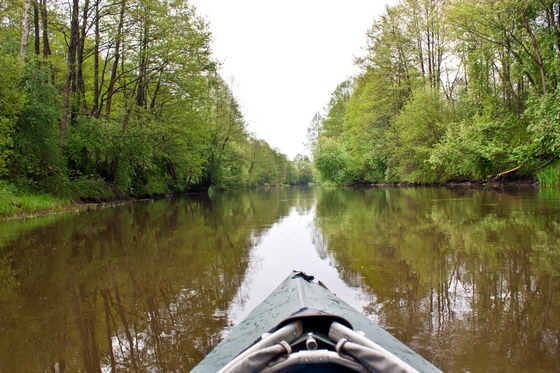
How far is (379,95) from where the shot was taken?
28.0 m

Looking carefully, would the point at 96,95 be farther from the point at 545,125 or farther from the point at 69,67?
the point at 545,125

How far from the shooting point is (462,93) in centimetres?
2336

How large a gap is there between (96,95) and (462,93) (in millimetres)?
20580

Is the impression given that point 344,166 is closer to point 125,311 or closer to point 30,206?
point 30,206

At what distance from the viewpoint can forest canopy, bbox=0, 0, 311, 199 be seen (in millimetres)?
12367

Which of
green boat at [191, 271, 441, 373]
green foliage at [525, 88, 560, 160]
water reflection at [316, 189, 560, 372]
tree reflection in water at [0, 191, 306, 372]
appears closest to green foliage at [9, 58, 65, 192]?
tree reflection in water at [0, 191, 306, 372]

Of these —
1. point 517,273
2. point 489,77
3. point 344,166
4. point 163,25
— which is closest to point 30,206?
point 163,25

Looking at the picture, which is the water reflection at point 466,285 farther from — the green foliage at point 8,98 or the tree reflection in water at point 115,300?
the green foliage at point 8,98

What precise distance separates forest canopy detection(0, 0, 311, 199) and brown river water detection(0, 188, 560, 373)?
240 inches

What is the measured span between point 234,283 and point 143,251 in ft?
8.28

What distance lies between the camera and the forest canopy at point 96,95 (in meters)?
12.4

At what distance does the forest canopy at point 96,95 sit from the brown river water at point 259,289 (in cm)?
609

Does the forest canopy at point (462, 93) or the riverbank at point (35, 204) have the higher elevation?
the forest canopy at point (462, 93)

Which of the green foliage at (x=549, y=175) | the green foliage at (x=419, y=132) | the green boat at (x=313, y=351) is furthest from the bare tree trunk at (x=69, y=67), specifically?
the green foliage at (x=549, y=175)
